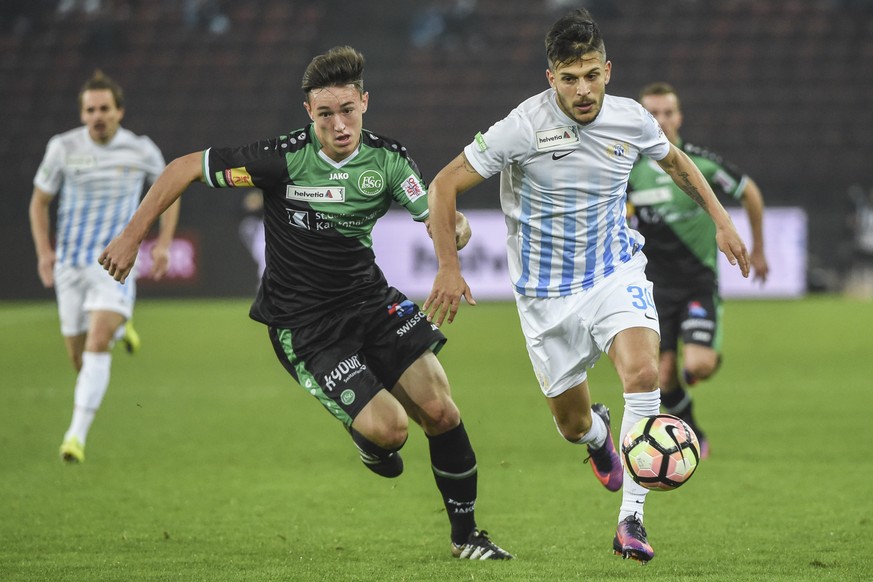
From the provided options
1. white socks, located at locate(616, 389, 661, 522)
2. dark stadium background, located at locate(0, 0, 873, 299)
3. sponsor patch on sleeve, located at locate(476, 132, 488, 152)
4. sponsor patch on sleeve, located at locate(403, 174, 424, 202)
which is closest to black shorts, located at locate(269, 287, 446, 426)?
sponsor patch on sleeve, located at locate(403, 174, 424, 202)

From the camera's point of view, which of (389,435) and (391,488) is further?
(391,488)

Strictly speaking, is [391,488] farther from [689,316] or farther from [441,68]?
[441,68]

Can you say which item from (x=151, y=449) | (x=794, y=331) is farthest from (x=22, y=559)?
(x=794, y=331)

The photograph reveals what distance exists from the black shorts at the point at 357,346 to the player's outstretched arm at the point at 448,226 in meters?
0.35

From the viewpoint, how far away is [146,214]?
16.2 ft

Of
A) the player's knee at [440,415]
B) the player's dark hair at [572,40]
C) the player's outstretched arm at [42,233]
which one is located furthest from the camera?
the player's outstretched arm at [42,233]

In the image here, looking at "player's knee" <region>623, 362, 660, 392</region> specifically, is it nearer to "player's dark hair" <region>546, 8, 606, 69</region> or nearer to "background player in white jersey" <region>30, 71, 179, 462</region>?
"player's dark hair" <region>546, 8, 606, 69</region>

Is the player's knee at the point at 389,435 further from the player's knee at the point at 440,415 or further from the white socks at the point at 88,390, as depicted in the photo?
the white socks at the point at 88,390

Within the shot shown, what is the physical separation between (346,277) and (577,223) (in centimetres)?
98

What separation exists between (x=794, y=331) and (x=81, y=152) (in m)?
9.76

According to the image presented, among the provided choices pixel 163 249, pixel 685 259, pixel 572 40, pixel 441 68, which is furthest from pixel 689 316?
pixel 441 68

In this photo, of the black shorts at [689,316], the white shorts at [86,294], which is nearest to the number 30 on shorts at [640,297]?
the black shorts at [689,316]

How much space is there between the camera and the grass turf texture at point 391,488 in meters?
4.86

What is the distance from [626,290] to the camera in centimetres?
513
